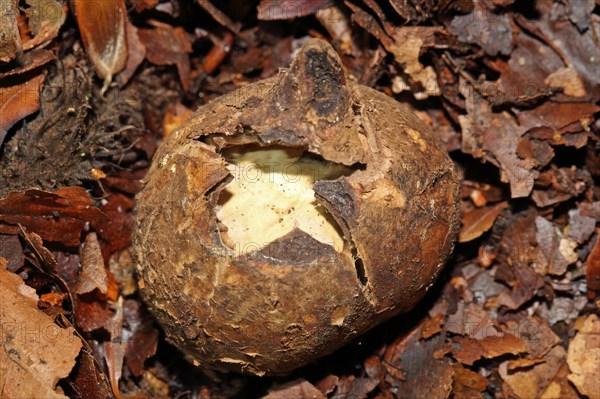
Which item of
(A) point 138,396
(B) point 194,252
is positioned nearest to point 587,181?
(B) point 194,252

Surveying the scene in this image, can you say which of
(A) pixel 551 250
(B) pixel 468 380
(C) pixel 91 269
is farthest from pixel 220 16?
(B) pixel 468 380

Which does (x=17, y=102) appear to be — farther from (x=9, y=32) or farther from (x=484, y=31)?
(x=484, y=31)

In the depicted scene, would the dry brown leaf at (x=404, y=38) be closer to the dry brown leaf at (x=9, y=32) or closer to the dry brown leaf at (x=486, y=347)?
the dry brown leaf at (x=486, y=347)

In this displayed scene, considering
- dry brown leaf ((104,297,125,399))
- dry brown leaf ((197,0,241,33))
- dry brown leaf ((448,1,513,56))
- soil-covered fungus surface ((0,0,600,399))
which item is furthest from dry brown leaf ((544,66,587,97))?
dry brown leaf ((104,297,125,399))

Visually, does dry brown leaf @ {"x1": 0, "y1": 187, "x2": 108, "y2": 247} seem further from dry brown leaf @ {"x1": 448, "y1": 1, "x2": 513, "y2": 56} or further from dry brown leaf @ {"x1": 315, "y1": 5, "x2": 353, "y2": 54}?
dry brown leaf @ {"x1": 448, "y1": 1, "x2": 513, "y2": 56}

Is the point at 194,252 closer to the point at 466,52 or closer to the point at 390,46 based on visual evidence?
the point at 390,46

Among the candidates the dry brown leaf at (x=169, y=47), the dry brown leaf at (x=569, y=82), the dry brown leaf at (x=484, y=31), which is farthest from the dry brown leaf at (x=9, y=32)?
the dry brown leaf at (x=569, y=82)
